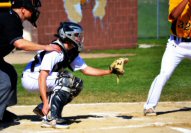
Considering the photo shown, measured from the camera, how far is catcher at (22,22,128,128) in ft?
24.6

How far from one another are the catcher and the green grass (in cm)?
247

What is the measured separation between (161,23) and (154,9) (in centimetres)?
128

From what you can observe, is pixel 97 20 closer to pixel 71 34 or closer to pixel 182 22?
pixel 182 22

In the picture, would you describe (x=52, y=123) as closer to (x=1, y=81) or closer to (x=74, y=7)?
(x=1, y=81)

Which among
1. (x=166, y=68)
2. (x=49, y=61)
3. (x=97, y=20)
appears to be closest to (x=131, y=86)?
(x=166, y=68)

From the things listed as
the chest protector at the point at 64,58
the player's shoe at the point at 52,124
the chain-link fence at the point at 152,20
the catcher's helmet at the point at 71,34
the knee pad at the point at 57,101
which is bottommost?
the chain-link fence at the point at 152,20

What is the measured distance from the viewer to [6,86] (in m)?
7.76

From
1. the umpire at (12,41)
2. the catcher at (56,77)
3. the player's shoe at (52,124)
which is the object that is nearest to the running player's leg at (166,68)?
the catcher at (56,77)

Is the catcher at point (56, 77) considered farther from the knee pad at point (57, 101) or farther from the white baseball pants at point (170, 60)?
the white baseball pants at point (170, 60)

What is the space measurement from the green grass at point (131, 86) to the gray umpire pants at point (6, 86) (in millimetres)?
2252

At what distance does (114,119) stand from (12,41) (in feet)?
6.24

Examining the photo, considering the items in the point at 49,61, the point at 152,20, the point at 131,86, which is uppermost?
the point at 49,61

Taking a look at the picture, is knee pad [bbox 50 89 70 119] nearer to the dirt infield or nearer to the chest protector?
the dirt infield

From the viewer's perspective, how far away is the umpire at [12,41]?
746cm
